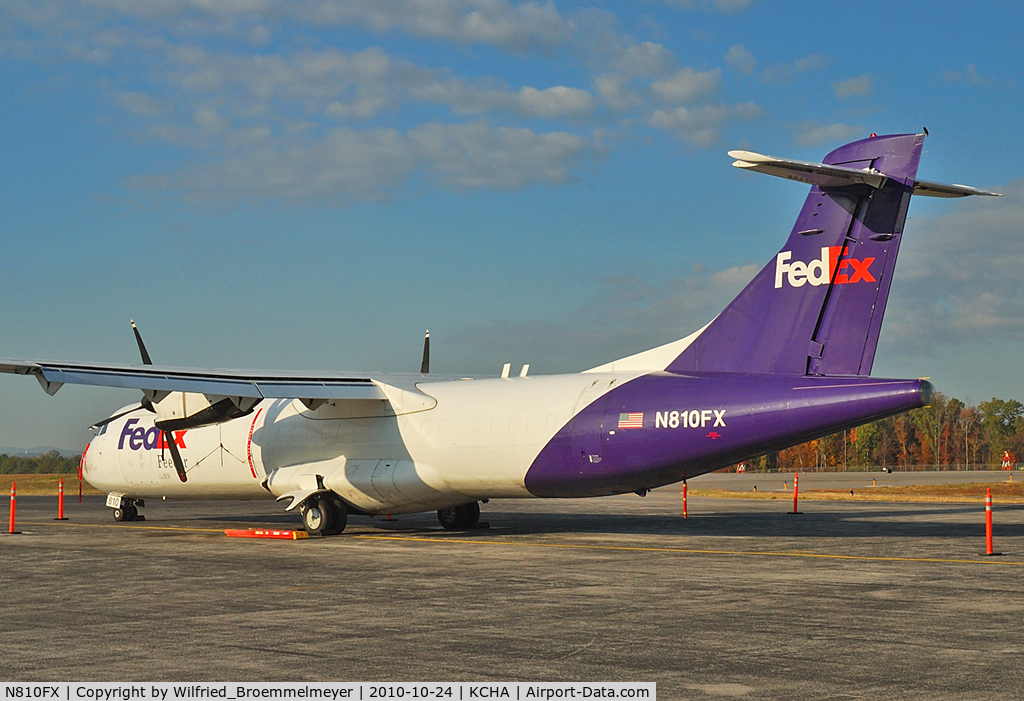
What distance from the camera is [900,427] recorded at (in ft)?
455

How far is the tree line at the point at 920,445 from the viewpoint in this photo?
133m

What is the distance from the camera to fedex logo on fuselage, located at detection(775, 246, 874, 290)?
16.0 meters

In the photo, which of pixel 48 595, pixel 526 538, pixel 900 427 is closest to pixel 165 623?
pixel 48 595

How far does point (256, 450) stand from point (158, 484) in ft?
12.7

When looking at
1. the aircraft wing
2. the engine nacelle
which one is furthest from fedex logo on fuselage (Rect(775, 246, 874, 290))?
the engine nacelle

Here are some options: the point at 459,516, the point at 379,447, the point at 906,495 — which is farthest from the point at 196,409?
the point at 906,495

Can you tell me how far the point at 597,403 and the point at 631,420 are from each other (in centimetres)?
87

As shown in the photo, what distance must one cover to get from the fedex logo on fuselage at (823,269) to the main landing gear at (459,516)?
9.58 metres

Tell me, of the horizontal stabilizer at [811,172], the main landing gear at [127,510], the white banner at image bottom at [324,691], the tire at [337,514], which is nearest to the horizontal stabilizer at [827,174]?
the horizontal stabilizer at [811,172]

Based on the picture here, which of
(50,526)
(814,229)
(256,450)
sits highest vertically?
(814,229)

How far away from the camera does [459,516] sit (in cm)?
2305

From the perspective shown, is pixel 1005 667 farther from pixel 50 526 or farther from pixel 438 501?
pixel 50 526

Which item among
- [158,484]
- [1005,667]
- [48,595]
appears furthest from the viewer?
[158,484]

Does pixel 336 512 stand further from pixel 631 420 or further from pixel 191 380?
pixel 631 420
